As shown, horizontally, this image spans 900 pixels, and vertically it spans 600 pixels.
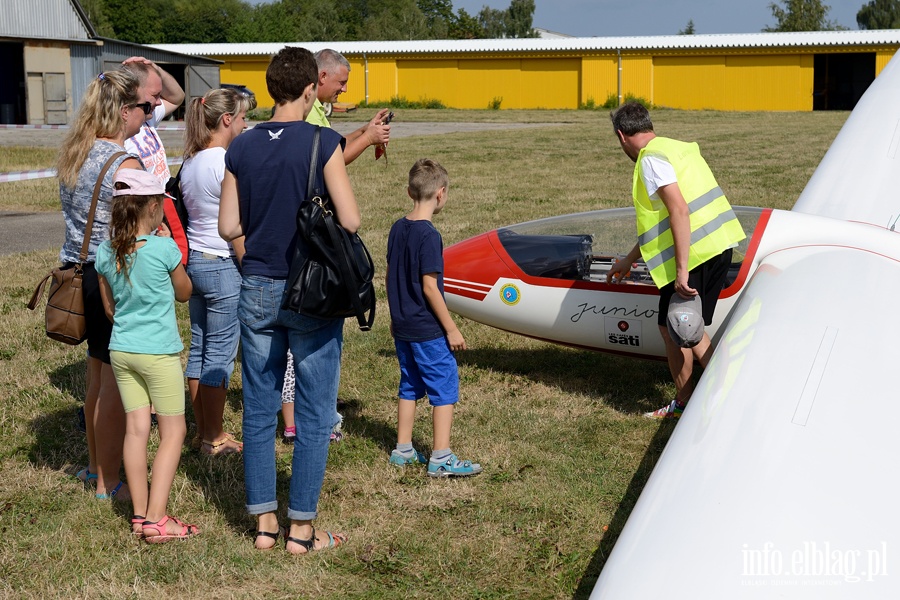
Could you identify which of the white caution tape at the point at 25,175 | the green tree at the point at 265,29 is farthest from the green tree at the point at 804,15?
the white caution tape at the point at 25,175

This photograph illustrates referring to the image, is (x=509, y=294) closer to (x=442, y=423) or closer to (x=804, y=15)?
(x=442, y=423)

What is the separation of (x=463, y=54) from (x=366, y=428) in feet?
160

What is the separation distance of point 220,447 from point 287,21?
10720cm

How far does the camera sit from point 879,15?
137 m

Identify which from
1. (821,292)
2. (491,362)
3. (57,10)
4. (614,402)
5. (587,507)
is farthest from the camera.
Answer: (57,10)

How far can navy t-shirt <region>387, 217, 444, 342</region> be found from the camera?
4879mm

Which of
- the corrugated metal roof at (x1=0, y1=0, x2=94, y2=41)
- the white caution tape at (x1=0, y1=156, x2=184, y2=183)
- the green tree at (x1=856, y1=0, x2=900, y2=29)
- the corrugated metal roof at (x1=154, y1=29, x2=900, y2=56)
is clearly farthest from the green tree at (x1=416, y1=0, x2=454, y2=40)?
the white caution tape at (x1=0, y1=156, x2=184, y2=183)

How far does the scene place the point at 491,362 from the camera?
7438mm

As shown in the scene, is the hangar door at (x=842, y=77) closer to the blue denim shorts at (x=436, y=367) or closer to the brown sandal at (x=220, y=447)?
the blue denim shorts at (x=436, y=367)

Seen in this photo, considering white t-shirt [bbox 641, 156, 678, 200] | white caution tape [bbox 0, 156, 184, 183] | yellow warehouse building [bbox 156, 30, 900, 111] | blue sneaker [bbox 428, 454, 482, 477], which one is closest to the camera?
blue sneaker [bbox 428, 454, 482, 477]

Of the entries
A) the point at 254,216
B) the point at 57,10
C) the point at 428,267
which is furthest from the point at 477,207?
the point at 57,10

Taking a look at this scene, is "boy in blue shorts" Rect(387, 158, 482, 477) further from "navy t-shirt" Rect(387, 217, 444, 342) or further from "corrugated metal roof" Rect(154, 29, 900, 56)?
"corrugated metal roof" Rect(154, 29, 900, 56)

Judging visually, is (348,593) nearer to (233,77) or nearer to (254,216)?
(254,216)

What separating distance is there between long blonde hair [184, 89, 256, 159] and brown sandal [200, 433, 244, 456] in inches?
65.3
